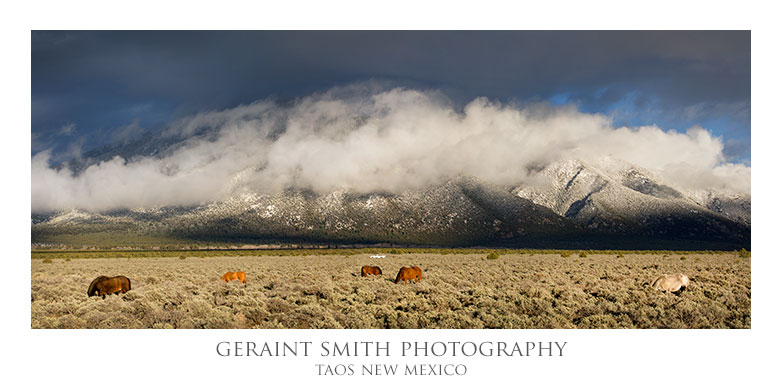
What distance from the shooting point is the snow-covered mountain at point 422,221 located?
436 ft

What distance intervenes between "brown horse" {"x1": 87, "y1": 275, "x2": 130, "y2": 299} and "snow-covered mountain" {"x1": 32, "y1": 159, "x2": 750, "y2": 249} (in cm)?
11338

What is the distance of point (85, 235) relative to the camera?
121812 millimetres

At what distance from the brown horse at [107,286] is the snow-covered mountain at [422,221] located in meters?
113

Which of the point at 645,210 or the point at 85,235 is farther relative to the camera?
the point at 645,210

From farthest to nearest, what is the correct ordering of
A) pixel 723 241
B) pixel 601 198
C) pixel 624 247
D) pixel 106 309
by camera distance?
1. pixel 601 198
2. pixel 723 241
3. pixel 624 247
4. pixel 106 309

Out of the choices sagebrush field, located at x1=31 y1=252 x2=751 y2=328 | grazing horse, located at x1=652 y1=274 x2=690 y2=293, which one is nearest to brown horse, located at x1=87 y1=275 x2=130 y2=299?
sagebrush field, located at x1=31 y1=252 x2=751 y2=328

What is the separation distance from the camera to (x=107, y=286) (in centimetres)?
1752

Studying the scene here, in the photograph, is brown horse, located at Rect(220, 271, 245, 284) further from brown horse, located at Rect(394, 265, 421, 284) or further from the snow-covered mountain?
the snow-covered mountain

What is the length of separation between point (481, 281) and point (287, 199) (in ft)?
476

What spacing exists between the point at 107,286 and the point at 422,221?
130 m

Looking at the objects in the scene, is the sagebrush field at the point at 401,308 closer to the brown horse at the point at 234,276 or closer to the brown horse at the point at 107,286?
the brown horse at the point at 107,286

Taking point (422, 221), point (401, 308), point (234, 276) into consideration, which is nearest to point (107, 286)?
point (234, 276)

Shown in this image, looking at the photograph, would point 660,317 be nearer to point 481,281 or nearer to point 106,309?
point 481,281
